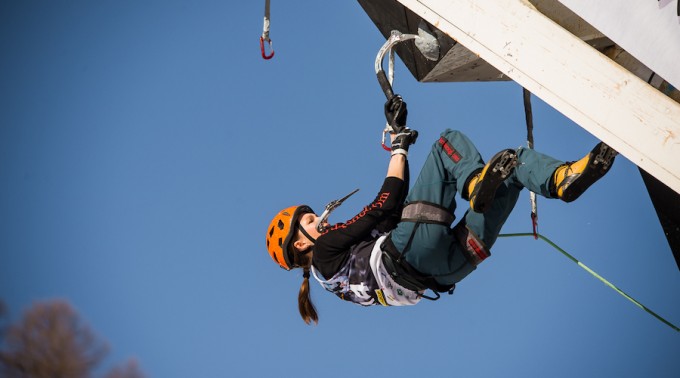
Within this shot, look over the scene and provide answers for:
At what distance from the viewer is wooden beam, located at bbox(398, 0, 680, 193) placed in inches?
104

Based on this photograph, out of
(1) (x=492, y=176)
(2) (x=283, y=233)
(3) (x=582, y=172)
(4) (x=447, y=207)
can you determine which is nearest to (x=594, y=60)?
(3) (x=582, y=172)

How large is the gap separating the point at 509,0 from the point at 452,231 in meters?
1.32

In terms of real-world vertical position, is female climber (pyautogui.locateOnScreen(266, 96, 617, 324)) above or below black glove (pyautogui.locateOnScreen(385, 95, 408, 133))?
below

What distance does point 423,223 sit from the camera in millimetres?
3533

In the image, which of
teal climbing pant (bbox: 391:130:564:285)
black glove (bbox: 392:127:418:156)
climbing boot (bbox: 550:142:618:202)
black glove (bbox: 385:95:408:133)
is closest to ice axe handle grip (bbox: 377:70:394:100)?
black glove (bbox: 385:95:408:133)

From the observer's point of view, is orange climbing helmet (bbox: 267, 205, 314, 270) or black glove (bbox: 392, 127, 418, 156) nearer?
black glove (bbox: 392, 127, 418, 156)

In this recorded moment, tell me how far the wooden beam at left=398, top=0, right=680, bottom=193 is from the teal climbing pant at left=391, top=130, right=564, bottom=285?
728 millimetres

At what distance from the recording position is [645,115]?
2.65 metres

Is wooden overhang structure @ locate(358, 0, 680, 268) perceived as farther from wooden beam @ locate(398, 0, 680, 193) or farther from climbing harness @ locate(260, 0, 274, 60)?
climbing harness @ locate(260, 0, 274, 60)

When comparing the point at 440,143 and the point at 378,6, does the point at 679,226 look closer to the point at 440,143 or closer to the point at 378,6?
the point at 440,143

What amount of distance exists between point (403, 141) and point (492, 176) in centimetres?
66

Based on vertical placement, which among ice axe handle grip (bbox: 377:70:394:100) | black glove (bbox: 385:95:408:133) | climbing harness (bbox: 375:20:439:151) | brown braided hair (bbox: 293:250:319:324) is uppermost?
climbing harness (bbox: 375:20:439:151)

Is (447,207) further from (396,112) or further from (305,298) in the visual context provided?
(305,298)

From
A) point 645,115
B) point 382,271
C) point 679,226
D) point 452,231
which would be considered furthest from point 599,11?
point 679,226
